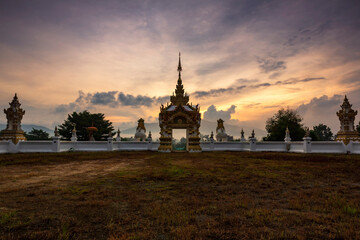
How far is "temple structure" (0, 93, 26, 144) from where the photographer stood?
1964cm

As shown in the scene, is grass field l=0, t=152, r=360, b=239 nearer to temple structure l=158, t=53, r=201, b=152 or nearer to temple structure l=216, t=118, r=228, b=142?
temple structure l=158, t=53, r=201, b=152

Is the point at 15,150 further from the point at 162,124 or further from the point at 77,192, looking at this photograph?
the point at 77,192

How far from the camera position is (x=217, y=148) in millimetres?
25984

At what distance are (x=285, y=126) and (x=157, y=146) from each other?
2501cm

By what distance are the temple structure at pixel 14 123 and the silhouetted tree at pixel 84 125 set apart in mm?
17462

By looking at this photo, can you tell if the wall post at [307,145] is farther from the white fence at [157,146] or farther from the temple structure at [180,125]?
the temple structure at [180,125]

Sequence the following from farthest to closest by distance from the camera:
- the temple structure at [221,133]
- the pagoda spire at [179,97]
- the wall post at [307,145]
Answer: the temple structure at [221,133], the pagoda spire at [179,97], the wall post at [307,145]

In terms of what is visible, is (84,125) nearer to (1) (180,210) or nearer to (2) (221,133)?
(2) (221,133)

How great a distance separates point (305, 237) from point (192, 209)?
222 cm

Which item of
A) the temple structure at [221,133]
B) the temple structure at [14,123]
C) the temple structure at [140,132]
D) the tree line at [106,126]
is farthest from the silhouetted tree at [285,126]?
the temple structure at [14,123]

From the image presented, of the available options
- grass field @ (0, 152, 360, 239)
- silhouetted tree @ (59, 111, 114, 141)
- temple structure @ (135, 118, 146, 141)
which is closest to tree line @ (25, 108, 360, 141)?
silhouetted tree @ (59, 111, 114, 141)

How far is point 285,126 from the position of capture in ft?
→ 122

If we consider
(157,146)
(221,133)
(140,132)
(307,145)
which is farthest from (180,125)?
(307,145)

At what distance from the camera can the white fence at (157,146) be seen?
19766 millimetres
